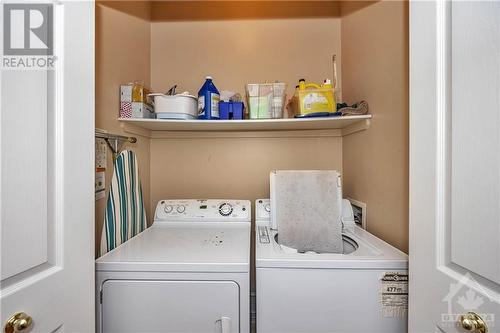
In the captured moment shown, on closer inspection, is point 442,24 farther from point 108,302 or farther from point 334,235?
point 108,302

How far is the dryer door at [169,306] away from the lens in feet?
3.59

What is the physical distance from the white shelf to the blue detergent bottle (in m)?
0.05

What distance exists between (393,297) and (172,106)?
1721mm

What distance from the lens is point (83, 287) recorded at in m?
0.91

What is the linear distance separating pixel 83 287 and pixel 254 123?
54.4 inches

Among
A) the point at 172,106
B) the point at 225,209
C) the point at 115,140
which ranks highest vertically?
the point at 172,106

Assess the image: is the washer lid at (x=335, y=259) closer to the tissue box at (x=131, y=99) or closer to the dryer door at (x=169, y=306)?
the dryer door at (x=169, y=306)

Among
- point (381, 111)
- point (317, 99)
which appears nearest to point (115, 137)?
point (317, 99)

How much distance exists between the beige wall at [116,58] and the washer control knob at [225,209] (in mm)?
747

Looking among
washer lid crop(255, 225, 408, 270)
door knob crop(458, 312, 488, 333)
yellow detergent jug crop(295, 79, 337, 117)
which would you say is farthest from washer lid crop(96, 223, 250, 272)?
yellow detergent jug crop(295, 79, 337, 117)

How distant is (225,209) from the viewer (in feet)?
6.16

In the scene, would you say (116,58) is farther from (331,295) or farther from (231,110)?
(331,295)

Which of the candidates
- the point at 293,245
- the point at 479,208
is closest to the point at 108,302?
the point at 293,245

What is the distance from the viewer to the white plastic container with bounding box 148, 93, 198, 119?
5.67 feet
